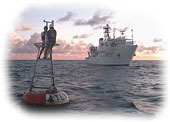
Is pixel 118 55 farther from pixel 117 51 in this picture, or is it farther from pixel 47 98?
pixel 47 98

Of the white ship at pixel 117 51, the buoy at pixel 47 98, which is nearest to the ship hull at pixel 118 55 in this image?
the white ship at pixel 117 51

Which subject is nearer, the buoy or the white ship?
the buoy

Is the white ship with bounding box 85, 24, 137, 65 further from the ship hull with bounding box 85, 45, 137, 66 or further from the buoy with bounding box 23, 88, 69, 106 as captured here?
the buoy with bounding box 23, 88, 69, 106

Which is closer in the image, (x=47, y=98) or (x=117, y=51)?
(x=47, y=98)

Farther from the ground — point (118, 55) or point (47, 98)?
point (118, 55)

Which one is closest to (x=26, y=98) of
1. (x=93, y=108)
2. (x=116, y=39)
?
(x=93, y=108)

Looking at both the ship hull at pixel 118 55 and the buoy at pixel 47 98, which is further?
the ship hull at pixel 118 55

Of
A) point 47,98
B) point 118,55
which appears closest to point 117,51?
point 118,55

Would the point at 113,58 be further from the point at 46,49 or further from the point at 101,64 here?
the point at 46,49

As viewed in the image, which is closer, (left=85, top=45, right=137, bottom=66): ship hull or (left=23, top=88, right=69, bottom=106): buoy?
(left=23, top=88, right=69, bottom=106): buoy

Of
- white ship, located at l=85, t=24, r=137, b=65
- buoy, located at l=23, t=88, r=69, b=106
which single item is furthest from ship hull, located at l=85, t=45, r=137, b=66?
buoy, located at l=23, t=88, r=69, b=106

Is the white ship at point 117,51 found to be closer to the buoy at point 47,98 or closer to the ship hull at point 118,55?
the ship hull at point 118,55

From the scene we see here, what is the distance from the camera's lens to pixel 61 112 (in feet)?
49.3

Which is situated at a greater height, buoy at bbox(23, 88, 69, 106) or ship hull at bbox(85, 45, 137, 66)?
ship hull at bbox(85, 45, 137, 66)
